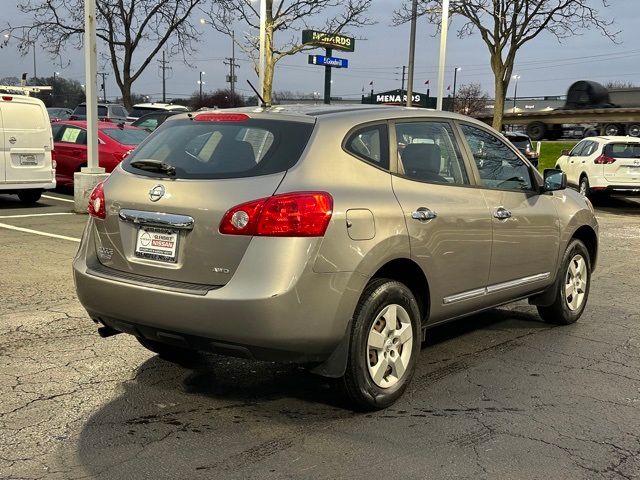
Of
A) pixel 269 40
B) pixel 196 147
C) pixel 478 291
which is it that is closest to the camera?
pixel 196 147

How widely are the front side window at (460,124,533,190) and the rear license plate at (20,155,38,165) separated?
916 cm

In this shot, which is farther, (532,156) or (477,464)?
A: (532,156)

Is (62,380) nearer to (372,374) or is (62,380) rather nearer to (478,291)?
(372,374)

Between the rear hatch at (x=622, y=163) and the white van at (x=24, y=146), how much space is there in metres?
11.9

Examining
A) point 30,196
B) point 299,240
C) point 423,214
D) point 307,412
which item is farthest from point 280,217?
point 30,196

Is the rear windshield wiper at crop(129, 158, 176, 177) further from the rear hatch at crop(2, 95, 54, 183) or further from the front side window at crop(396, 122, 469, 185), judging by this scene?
the rear hatch at crop(2, 95, 54, 183)

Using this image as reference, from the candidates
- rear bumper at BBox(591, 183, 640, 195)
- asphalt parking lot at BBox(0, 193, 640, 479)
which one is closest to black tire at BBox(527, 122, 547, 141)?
rear bumper at BBox(591, 183, 640, 195)

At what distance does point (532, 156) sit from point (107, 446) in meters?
20.0

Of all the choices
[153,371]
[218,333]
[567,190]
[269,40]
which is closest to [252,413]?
[218,333]

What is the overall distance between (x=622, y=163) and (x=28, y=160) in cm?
1255

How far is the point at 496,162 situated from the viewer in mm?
5121

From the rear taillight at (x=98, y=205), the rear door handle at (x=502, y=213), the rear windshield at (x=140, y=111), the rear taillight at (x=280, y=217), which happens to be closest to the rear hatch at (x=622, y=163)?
the rear door handle at (x=502, y=213)

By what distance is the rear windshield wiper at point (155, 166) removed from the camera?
386 centimetres

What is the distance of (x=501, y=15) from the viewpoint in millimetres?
24844
